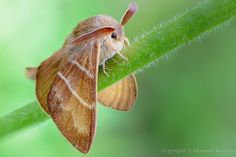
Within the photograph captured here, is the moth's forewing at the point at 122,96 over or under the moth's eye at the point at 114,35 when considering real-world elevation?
under

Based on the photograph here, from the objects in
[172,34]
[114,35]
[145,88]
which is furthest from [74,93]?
[145,88]

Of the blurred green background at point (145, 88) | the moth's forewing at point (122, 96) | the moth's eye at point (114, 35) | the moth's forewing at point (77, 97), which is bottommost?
the blurred green background at point (145, 88)

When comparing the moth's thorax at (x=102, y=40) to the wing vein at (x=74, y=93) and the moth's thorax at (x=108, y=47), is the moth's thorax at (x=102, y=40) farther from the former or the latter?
the wing vein at (x=74, y=93)

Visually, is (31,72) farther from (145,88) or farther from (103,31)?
(145,88)

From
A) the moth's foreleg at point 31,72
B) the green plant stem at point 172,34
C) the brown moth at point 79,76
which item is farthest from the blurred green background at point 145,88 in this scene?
the green plant stem at point 172,34

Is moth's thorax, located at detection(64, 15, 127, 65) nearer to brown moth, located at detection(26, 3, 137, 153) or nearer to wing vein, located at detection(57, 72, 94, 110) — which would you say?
brown moth, located at detection(26, 3, 137, 153)

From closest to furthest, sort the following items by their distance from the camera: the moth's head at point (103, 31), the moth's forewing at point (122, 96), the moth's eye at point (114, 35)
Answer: the moth's head at point (103, 31) → the moth's eye at point (114, 35) → the moth's forewing at point (122, 96)

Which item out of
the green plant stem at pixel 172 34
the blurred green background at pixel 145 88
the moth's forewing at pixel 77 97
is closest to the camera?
the green plant stem at pixel 172 34
